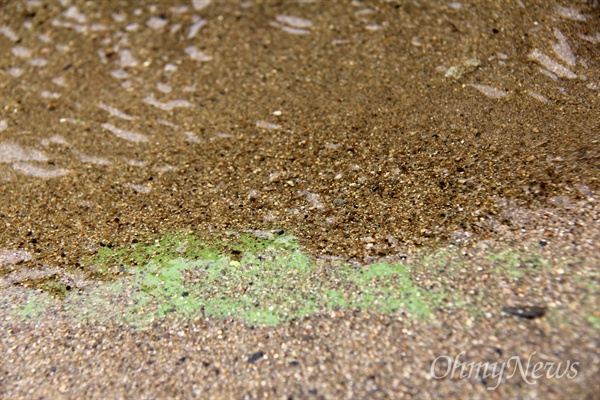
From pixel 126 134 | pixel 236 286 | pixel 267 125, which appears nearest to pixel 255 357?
pixel 236 286

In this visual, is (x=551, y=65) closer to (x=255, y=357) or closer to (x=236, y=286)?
(x=236, y=286)

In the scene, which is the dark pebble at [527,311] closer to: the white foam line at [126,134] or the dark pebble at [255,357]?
the dark pebble at [255,357]

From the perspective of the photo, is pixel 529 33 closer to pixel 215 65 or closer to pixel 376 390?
pixel 215 65

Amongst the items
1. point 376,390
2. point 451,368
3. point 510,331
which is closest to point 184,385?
point 376,390

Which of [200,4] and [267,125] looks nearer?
[267,125]

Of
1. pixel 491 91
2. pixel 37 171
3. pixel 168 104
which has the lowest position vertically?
pixel 37 171

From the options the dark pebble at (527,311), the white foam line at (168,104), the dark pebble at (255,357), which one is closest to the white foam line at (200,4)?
the white foam line at (168,104)

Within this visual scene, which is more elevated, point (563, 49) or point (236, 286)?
point (563, 49)

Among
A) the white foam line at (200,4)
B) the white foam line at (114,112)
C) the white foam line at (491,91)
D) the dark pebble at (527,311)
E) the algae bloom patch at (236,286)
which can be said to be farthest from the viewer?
the white foam line at (200,4)

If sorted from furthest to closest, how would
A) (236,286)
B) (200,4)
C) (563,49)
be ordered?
(200,4), (563,49), (236,286)
